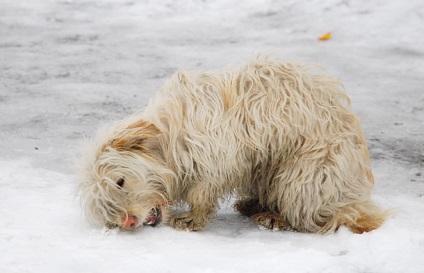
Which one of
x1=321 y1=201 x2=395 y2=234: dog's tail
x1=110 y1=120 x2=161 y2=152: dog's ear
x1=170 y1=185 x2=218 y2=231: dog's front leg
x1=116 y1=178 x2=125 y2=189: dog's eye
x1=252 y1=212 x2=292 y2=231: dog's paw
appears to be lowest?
x1=252 y1=212 x2=292 y2=231: dog's paw

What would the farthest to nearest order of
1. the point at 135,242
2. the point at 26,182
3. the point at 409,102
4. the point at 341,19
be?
the point at 341,19 < the point at 409,102 < the point at 26,182 < the point at 135,242

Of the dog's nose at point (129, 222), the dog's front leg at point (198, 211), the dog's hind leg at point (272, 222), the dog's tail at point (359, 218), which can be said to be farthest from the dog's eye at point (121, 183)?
the dog's tail at point (359, 218)

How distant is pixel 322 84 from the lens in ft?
12.7

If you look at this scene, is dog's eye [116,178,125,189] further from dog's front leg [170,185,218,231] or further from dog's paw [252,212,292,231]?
dog's paw [252,212,292,231]

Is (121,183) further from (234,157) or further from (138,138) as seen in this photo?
(234,157)

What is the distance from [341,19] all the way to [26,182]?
4.96 m

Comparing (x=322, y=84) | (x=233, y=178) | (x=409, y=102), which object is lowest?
(x=409, y=102)

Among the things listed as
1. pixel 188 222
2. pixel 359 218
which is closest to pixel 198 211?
pixel 188 222

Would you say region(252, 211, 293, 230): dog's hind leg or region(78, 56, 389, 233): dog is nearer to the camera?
region(78, 56, 389, 233): dog

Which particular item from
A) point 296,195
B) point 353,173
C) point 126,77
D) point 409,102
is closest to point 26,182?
point 296,195

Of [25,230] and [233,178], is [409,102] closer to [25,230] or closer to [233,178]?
[233,178]

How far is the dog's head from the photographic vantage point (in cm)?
350

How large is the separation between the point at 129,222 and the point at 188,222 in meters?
0.37

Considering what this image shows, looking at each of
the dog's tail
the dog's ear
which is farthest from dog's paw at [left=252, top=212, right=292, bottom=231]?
the dog's ear
